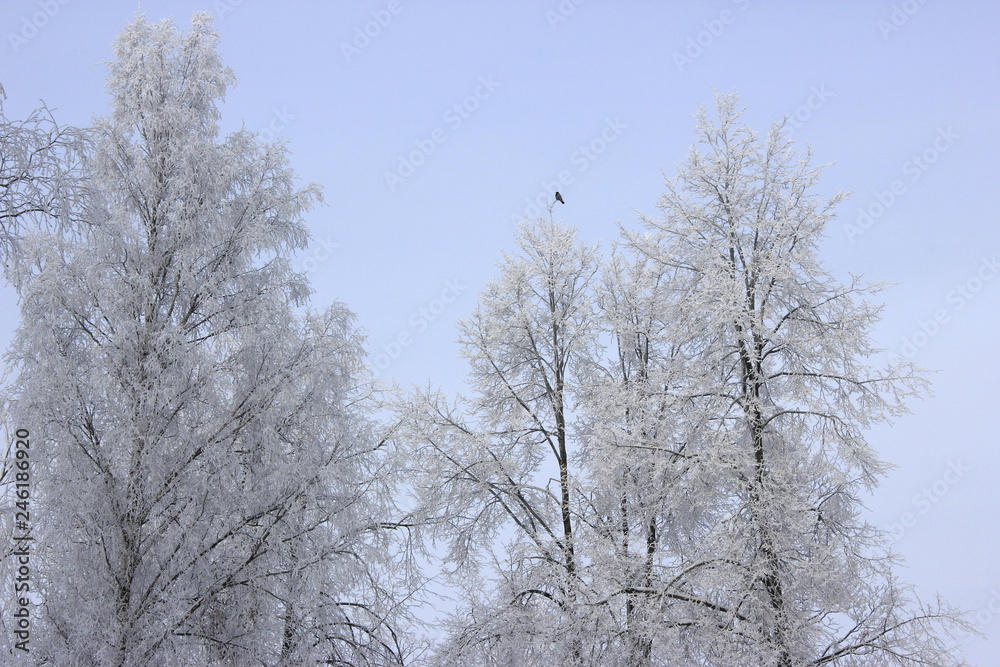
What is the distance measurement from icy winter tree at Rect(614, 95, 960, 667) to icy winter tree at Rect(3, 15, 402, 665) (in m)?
4.00

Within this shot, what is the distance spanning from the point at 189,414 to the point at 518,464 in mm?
5532

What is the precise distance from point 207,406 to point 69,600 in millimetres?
2415

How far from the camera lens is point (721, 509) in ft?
40.2

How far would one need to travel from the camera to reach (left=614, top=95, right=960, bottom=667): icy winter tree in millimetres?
9555

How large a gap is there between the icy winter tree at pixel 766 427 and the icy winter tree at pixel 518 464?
5.60ft

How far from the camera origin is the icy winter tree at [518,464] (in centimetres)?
1167

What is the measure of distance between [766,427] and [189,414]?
280 inches

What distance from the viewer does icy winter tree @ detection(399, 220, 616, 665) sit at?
11672 mm

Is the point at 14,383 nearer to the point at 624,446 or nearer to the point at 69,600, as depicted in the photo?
the point at 69,600

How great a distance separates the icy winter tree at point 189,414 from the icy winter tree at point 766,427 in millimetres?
4005

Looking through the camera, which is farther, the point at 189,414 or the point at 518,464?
the point at 518,464

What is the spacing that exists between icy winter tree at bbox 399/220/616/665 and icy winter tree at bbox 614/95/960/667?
5.60 feet

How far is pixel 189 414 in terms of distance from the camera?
30.1 ft

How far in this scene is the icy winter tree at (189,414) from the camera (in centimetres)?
854
